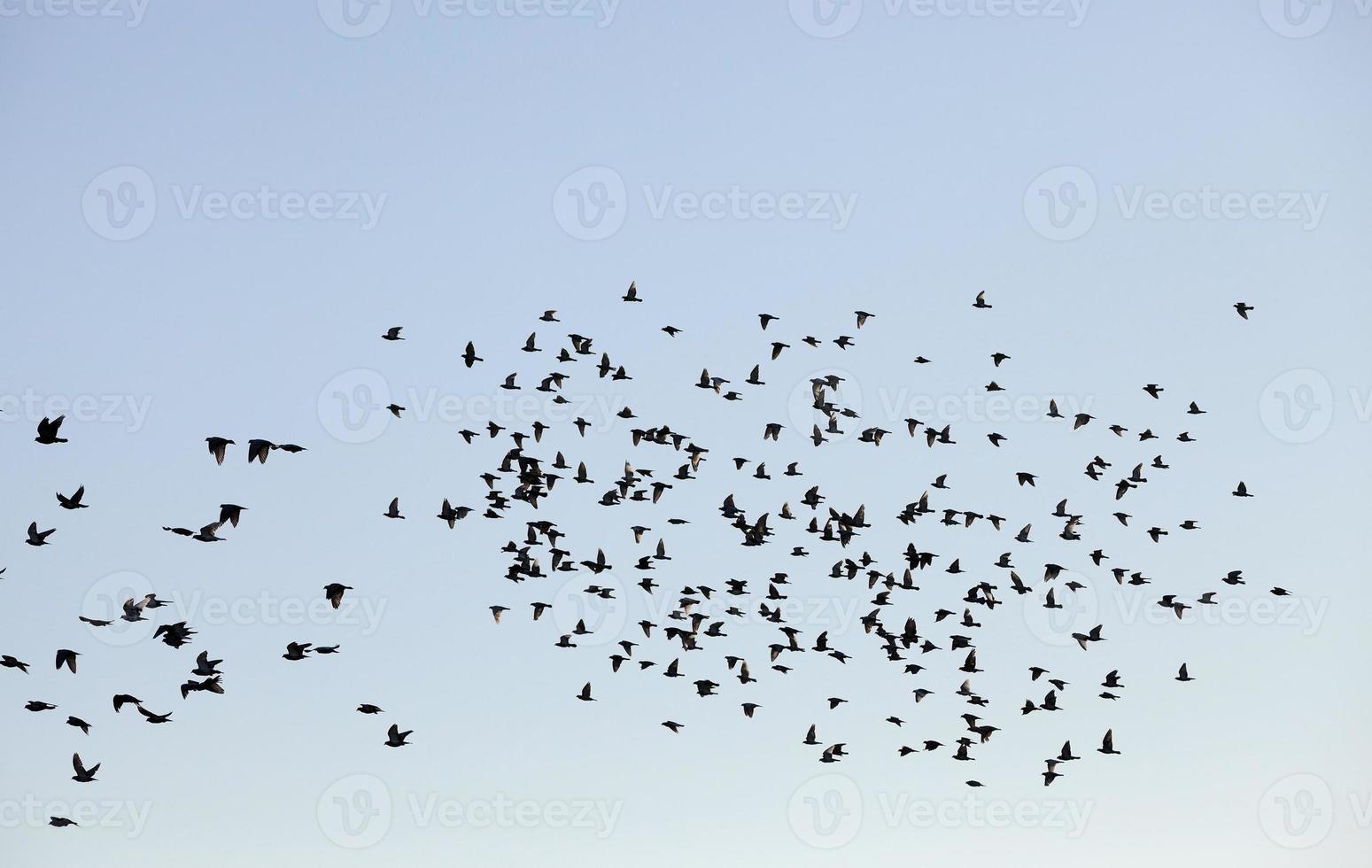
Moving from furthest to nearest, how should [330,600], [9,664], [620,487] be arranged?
[620,487] → [330,600] → [9,664]

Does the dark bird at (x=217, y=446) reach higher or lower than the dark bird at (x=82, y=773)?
higher

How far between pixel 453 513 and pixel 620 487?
5.10 metres

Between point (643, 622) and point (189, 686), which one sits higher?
point (643, 622)

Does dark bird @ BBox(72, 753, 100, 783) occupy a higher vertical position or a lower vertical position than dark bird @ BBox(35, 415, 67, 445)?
lower

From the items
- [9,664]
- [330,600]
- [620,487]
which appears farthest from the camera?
[620,487]

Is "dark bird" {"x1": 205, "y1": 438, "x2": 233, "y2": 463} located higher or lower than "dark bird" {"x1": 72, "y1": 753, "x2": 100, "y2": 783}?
higher

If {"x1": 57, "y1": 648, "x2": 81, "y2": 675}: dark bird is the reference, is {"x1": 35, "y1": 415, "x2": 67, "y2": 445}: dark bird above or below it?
above

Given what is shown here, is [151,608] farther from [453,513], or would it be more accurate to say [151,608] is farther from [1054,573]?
[1054,573]

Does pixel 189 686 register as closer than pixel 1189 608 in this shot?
Yes

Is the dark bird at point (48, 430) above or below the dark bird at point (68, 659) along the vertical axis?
above

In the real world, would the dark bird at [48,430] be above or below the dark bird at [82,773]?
above

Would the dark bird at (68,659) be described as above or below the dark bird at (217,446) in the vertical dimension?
below

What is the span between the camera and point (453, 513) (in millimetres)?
54844

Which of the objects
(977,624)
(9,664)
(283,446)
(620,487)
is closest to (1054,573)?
(977,624)
